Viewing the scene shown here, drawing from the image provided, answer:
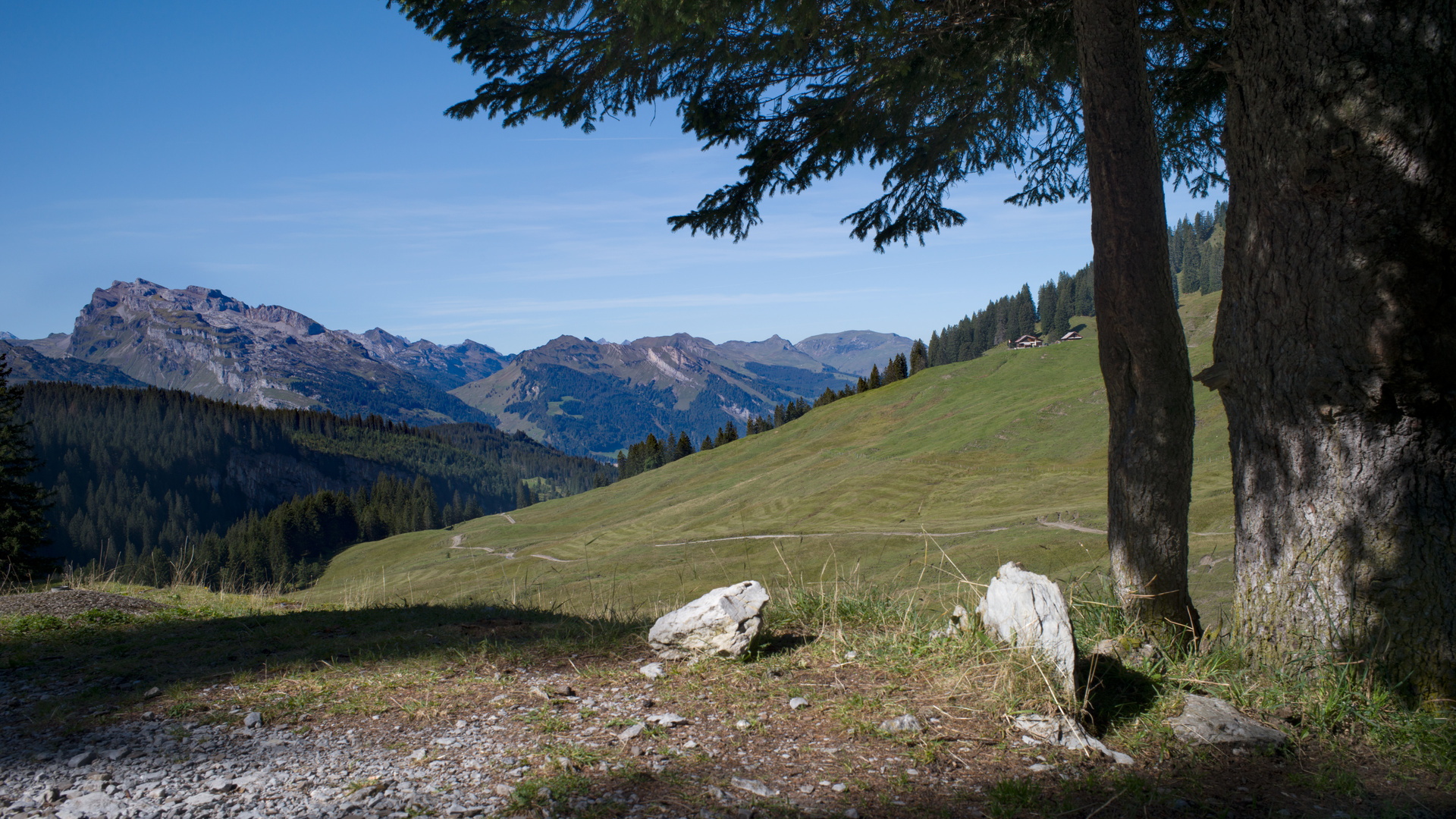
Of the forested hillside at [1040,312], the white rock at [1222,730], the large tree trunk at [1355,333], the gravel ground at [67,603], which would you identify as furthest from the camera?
the forested hillside at [1040,312]

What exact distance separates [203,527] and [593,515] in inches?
5484

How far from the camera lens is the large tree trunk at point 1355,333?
4199 millimetres

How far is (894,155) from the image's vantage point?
30.1ft

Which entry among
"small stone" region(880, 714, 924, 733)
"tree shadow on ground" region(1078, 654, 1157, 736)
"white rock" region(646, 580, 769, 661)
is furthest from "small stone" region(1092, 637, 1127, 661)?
"white rock" region(646, 580, 769, 661)

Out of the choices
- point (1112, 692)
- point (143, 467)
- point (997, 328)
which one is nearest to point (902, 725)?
point (1112, 692)

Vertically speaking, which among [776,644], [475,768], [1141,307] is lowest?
[776,644]

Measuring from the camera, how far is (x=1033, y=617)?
14.1ft

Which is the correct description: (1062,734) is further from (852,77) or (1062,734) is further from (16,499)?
(16,499)

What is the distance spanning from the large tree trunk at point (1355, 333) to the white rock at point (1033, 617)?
1.58m

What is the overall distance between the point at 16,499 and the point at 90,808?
38.0 metres

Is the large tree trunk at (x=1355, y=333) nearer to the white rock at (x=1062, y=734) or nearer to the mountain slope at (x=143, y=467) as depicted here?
the white rock at (x=1062, y=734)

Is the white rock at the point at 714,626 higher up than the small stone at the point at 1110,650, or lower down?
higher up

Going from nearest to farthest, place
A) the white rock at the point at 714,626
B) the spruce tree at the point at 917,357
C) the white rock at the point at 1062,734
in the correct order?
1. the white rock at the point at 1062,734
2. the white rock at the point at 714,626
3. the spruce tree at the point at 917,357

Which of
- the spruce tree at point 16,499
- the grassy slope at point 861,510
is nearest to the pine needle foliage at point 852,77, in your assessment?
the grassy slope at point 861,510
